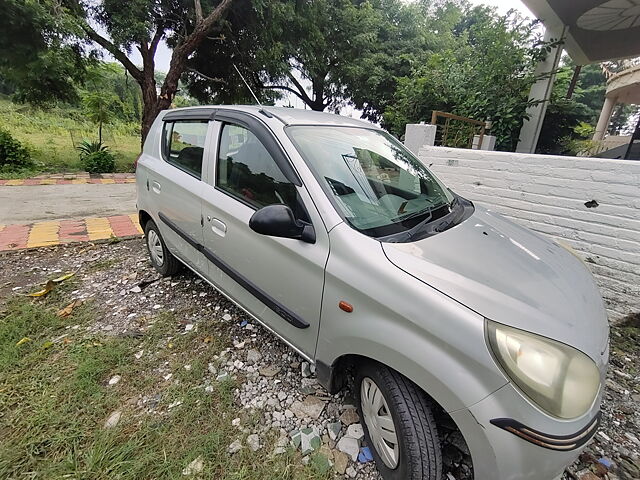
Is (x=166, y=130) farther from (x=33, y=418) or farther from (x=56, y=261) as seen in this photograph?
(x=33, y=418)

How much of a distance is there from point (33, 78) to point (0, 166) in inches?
92.1

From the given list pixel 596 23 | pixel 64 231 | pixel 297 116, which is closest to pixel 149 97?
pixel 64 231

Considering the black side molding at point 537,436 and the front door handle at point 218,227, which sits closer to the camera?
the black side molding at point 537,436

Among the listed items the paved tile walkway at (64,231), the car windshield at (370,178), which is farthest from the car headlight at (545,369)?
the paved tile walkway at (64,231)

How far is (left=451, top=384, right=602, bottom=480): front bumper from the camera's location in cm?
105

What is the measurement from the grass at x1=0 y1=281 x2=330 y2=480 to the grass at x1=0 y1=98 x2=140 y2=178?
24.5ft

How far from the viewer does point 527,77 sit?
5473 mm

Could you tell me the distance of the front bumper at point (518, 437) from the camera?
105 centimetres

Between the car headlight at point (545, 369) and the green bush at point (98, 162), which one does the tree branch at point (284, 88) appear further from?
the car headlight at point (545, 369)

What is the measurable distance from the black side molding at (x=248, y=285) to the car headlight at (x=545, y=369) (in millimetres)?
897

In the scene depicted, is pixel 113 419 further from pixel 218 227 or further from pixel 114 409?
pixel 218 227

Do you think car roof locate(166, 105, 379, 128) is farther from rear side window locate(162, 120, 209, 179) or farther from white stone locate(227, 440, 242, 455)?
white stone locate(227, 440, 242, 455)

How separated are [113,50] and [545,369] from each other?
1051 cm

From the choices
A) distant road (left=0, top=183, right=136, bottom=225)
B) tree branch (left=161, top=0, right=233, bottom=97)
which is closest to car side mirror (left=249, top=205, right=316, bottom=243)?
distant road (left=0, top=183, right=136, bottom=225)
